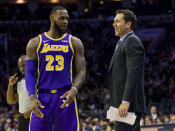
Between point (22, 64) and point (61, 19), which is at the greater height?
point (61, 19)

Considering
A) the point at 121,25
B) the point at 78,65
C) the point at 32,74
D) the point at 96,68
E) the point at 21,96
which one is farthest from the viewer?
the point at 96,68

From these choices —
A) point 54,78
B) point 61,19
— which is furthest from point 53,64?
point 61,19

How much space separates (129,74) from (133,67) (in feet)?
0.30

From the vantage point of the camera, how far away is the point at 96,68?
77.1 feet

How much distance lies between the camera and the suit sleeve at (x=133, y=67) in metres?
4.74

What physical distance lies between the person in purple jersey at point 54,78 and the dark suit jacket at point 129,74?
559 mm

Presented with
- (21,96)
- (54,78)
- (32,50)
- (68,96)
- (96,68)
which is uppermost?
(32,50)

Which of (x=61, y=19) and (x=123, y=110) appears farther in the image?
(x=61, y=19)

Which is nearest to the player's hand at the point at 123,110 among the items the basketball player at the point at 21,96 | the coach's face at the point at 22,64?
the basketball player at the point at 21,96

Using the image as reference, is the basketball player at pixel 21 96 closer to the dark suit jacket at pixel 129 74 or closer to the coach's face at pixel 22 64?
the coach's face at pixel 22 64

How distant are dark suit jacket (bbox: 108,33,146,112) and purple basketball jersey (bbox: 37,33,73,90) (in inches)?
25.0

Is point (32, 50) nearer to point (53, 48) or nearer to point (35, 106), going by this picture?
point (53, 48)

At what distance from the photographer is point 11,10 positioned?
1207 inches

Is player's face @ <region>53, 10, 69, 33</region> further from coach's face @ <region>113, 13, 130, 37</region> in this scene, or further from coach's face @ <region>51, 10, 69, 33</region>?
coach's face @ <region>113, 13, 130, 37</region>
